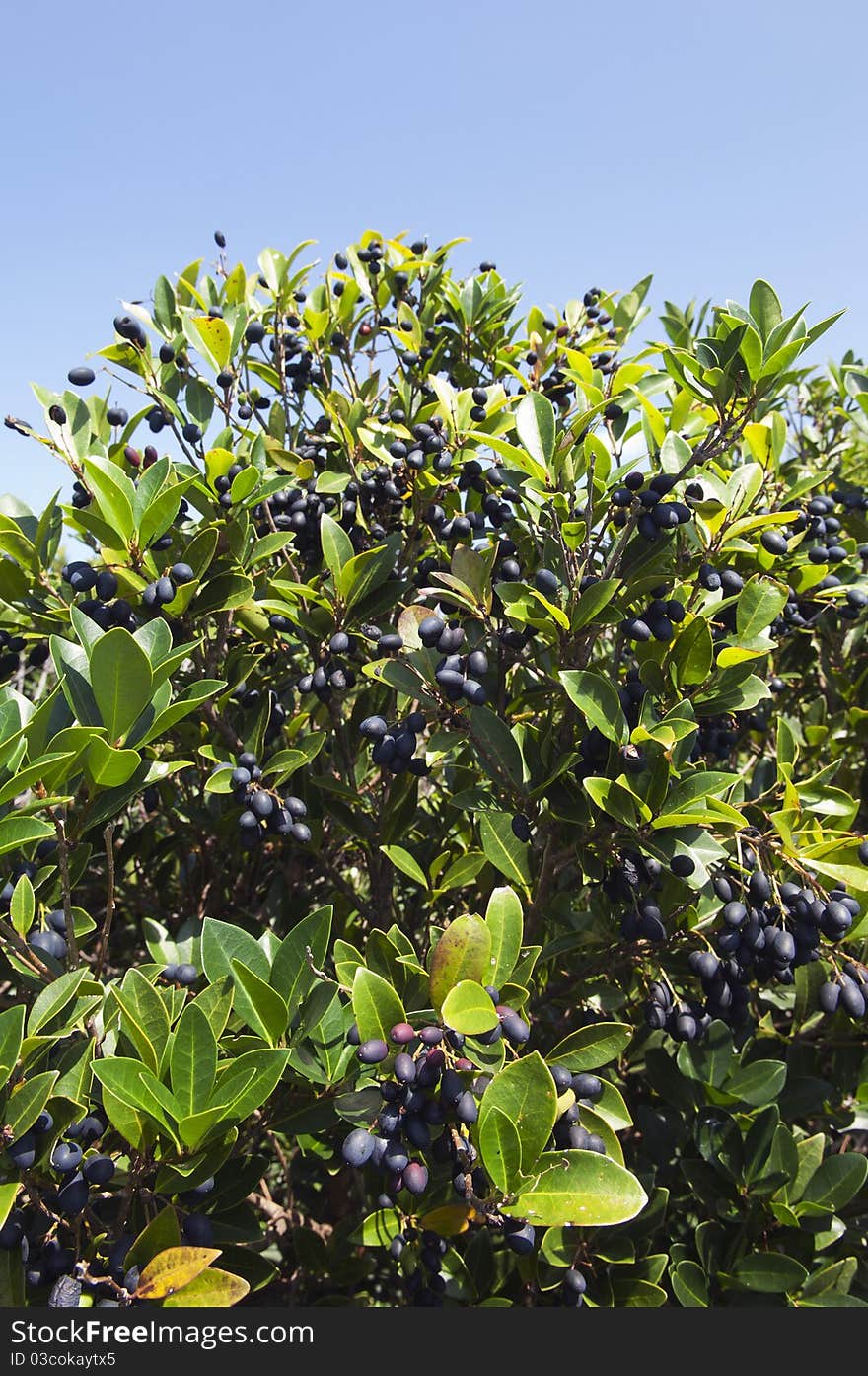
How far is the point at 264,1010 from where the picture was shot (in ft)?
4.59

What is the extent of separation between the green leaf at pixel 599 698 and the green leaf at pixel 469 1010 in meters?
0.54

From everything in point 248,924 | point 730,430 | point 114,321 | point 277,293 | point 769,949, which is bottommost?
point 769,949

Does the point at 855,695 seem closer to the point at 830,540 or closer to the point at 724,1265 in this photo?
the point at 830,540

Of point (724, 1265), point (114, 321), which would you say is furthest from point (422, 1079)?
point (114, 321)

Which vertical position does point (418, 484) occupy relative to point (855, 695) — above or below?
above

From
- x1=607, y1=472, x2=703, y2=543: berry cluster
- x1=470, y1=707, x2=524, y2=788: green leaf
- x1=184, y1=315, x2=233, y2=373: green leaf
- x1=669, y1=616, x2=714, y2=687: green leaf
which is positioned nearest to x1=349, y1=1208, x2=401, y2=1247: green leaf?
x1=470, y1=707, x2=524, y2=788: green leaf

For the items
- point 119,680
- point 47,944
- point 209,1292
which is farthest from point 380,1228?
point 119,680

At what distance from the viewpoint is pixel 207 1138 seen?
4.20 feet

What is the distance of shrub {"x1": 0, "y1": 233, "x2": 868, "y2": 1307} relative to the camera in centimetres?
132

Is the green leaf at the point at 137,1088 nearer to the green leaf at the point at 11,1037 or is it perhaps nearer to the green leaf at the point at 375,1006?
the green leaf at the point at 11,1037

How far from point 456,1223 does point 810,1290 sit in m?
0.88

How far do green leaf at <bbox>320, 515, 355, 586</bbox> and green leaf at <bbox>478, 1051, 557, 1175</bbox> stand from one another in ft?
3.77

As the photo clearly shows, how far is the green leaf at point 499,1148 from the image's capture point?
3.96ft

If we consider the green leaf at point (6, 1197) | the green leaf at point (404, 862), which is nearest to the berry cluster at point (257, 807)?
the green leaf at point (404, 862)
